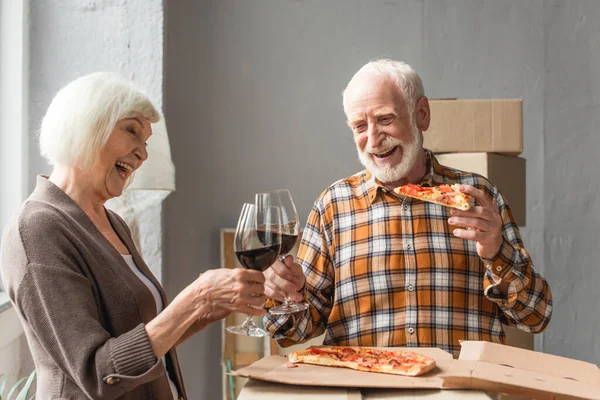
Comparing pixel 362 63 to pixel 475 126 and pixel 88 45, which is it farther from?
pixel 88 45

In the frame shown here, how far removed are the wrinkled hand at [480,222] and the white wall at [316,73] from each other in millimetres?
1935

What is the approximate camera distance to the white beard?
207 cm

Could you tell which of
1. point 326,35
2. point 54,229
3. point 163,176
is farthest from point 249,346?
point 54,229

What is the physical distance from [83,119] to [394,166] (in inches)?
36.4

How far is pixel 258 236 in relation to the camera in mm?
1415

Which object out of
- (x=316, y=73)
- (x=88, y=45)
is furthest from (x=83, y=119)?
(x=316, y=73)

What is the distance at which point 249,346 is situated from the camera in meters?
3.43

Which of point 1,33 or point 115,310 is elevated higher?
point 1,33

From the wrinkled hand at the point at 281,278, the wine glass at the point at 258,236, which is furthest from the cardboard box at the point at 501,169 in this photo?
the wine glass at the point at 258,236

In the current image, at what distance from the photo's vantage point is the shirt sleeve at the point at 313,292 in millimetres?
1907

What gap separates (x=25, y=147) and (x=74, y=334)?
1.73m

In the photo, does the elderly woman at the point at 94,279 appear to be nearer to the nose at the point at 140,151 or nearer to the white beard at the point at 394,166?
the nose at the point at 140,151

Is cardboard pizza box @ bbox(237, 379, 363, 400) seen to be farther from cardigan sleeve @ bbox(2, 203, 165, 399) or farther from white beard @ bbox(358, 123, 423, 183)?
white beard @ bbox(358, 123, 423, 183)

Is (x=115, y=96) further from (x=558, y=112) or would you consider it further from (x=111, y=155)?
(x=558, y=112)
